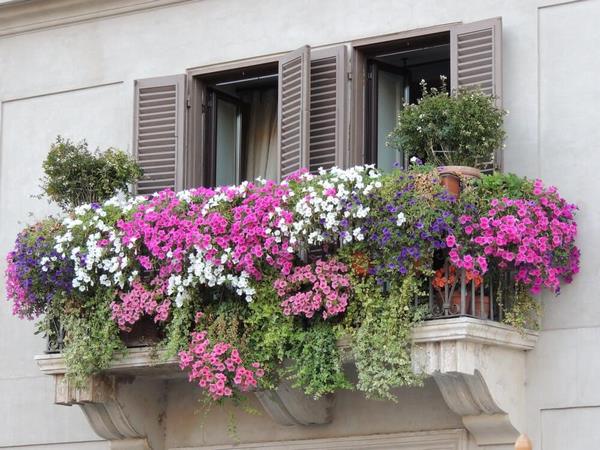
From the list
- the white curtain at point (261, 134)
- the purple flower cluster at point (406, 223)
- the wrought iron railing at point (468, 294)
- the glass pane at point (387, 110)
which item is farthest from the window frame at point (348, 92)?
the wrought iron railing at point (468, 294)

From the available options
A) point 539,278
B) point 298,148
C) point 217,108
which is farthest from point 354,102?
point 539,278

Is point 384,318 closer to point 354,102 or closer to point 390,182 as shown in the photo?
point 390,182

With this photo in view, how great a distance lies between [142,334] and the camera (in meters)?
11.9

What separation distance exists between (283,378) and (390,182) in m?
1.63

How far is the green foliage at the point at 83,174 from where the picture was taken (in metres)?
12.5

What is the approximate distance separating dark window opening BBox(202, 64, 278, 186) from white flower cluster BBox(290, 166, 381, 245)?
195cm

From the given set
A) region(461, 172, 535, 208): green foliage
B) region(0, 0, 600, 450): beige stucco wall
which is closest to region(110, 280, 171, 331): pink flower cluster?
region(0, 0, 600, 450): beige stucco wall

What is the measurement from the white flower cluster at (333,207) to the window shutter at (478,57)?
1.13m

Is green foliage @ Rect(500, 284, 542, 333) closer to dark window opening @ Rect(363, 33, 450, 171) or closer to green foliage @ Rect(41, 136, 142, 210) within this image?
dark window opening @ Rect(363, 33, 450, 171)

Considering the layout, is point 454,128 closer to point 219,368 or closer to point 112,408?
point 219,368

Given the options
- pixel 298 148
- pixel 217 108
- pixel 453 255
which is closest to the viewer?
pixel 453 255

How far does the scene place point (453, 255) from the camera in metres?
10.6

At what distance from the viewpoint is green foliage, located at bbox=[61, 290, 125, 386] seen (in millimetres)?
11680

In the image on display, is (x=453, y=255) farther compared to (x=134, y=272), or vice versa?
(x=134, y=272)
